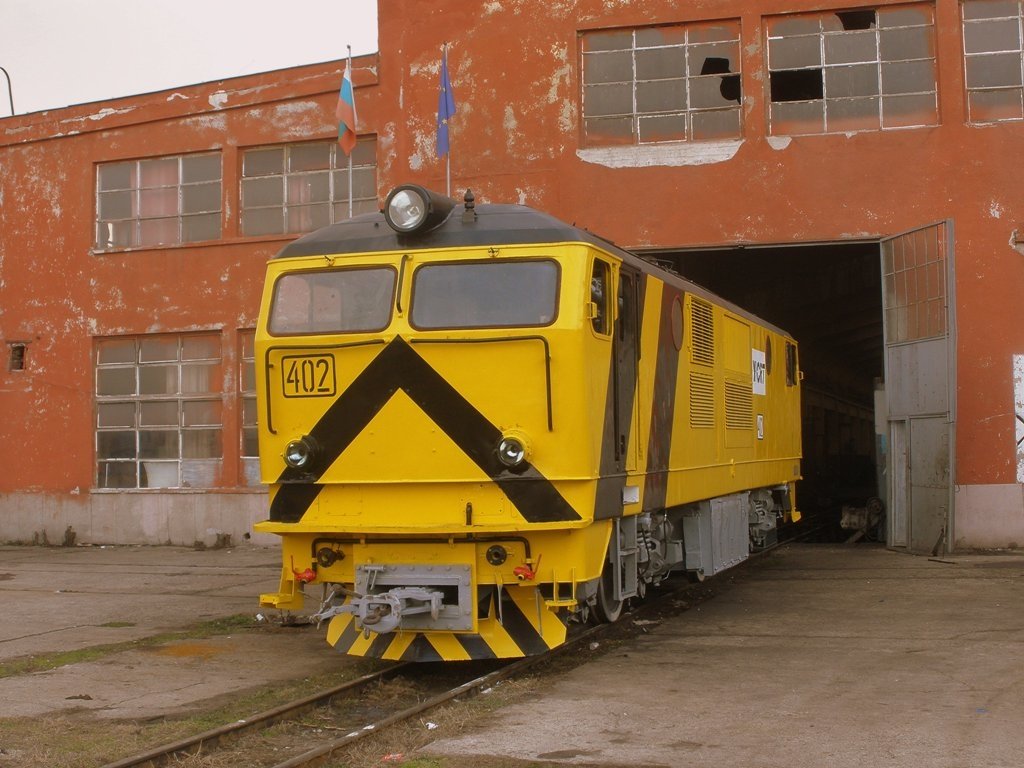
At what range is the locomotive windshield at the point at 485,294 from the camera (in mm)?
8000

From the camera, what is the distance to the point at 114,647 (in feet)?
32.0

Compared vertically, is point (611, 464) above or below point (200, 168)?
below

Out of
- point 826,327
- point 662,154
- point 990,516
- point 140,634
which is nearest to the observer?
point 140,634

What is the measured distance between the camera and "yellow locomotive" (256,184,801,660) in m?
→ 7.84

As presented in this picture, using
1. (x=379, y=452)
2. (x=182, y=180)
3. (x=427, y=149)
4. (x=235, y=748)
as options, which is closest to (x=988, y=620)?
(x=379, y=452)

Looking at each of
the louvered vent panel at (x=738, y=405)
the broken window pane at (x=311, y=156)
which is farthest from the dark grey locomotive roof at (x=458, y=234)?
the broken window pane at (x=311, y=156)

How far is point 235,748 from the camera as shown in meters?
6.61

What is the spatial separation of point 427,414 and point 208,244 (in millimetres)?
12317

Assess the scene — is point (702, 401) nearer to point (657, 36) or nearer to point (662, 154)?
point (662, 154)

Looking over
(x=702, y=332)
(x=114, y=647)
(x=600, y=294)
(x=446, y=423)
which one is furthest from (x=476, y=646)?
(x=702, y=332)

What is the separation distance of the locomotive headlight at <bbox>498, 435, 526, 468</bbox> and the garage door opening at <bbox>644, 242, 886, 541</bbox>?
365 inches

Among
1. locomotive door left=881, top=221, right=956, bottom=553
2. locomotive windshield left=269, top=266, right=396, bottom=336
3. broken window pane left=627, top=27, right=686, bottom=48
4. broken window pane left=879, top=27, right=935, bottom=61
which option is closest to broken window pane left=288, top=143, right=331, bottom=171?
broken window pane left=627, top=27, right=686, bottom=48

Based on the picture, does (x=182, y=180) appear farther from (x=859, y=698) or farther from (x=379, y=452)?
(x=859, y=698)

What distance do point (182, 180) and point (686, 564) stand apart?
12.1m
